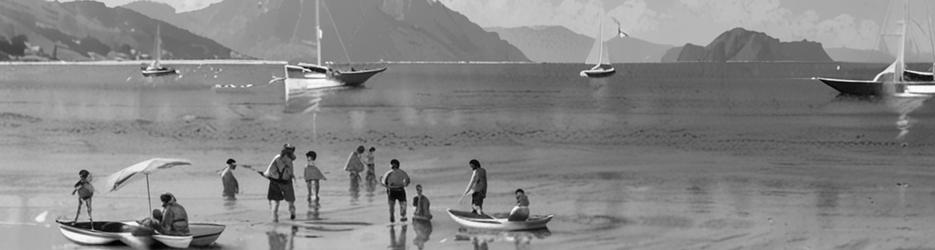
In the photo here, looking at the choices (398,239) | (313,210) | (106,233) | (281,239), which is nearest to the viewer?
(106,233)

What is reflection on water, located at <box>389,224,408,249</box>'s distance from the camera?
78.2ft

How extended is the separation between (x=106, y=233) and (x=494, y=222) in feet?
27.1

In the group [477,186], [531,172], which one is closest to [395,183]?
[477,186]

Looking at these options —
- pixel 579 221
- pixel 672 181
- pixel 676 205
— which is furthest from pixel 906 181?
pixel 579 221

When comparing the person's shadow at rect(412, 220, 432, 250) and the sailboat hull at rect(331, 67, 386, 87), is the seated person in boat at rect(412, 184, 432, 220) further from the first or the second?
the sailboat hull at rect(331, 67, 386, 87)

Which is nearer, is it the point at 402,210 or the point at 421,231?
the point at 421,231

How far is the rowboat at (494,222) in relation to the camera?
82.8 ft

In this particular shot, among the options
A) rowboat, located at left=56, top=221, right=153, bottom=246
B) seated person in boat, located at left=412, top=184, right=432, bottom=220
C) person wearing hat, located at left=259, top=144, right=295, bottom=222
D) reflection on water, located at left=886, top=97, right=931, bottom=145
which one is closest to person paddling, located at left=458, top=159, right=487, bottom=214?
seated person in boat, located at left=412, top=184, right=432, bottom=220

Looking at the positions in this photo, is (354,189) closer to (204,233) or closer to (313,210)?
(313,210)

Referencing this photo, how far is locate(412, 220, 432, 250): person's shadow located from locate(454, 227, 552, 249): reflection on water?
68 cm

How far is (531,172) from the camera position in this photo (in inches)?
1656

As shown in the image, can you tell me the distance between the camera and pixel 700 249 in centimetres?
2384

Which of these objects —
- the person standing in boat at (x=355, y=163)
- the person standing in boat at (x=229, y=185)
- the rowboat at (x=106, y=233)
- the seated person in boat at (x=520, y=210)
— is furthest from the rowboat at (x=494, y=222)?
the person standing in boat at (x=355, y=163)

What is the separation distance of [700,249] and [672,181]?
49.1 feet
